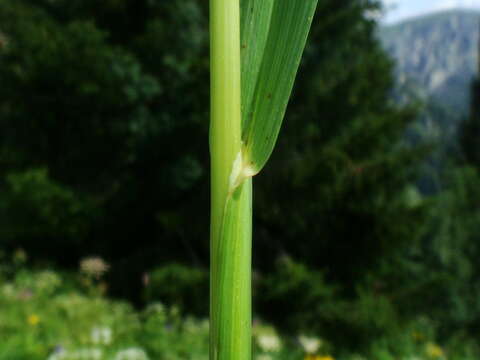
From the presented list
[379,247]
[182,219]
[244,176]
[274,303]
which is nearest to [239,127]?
[244,176]

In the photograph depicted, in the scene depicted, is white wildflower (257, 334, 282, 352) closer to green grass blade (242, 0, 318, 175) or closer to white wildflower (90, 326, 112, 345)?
white wildflower (90, 326, 112, 345)

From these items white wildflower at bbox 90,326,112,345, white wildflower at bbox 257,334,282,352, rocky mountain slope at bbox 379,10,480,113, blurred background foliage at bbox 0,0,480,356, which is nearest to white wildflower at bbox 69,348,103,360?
white wildflower at bbox 90,326,112,345

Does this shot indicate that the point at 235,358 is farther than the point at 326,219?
No

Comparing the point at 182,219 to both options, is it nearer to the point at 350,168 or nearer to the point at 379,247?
the point at 350,168

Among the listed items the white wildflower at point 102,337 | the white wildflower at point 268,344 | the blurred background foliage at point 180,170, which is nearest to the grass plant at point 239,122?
the white wildflower at point 102,337

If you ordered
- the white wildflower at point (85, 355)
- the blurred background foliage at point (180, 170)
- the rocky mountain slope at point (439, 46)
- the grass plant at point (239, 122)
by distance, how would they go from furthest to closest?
the rocky mountain slope at point (439, 46), the blurred background foliage at point (180, 170), the white wildflower at point (85, 355), the grass plant at point (239, 122)

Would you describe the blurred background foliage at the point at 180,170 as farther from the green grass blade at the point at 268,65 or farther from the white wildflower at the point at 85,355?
the green grass blade at the point at 268,65

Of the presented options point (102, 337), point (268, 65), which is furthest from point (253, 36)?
point (102, 337)
